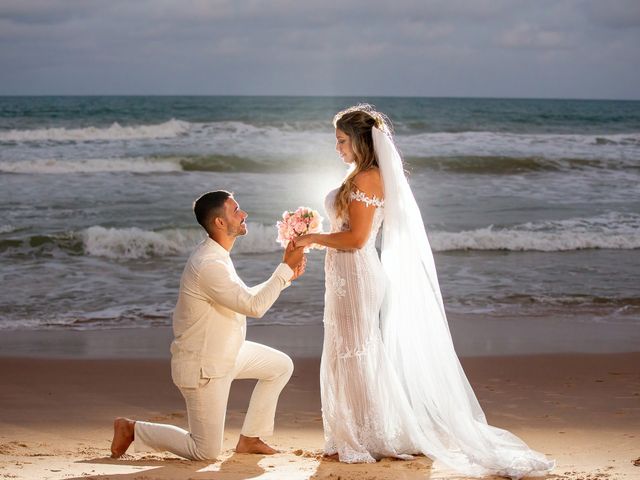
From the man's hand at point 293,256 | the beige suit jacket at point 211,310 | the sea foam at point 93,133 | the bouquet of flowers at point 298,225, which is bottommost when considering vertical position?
the beige suit jacket at point 211,310

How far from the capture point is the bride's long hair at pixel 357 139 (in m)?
4.57

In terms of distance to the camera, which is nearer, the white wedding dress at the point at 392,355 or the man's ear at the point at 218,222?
the man's ear at the point at 218,222

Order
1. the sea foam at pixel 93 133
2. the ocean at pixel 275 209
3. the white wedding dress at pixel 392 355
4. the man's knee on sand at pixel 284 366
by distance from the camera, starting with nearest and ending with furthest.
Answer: the white wedding dress at pixel 392 355 < the man's knee on sand at pixel 284 366 < the ocean at pixel 275 209 < the sea foam at pixel 93 133

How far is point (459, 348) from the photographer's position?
739cm

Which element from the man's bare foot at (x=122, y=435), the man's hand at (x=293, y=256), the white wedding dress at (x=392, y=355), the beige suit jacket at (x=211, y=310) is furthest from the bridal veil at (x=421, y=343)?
the man's bare foot at (x=122, y=435)

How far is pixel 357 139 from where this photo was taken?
4.58m

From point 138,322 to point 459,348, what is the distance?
2985 mm

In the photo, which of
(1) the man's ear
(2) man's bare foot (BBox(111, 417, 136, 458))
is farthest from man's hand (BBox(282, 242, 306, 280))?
(2) man's bare foot (BBox(111, 417, 136, 458))

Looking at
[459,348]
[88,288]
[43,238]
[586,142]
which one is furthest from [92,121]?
[459,348]

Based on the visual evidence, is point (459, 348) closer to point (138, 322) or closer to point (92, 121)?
point (138, 322)

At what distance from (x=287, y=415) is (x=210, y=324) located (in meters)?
1.46

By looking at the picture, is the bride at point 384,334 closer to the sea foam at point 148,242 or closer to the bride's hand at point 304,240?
the bride's hand at point 304,240

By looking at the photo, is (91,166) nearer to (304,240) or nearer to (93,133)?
(93,133)

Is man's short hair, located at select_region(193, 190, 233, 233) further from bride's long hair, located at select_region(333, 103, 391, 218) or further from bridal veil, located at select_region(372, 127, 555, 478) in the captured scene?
bridal veil, located at select_region(372, 127, 555, 478)
